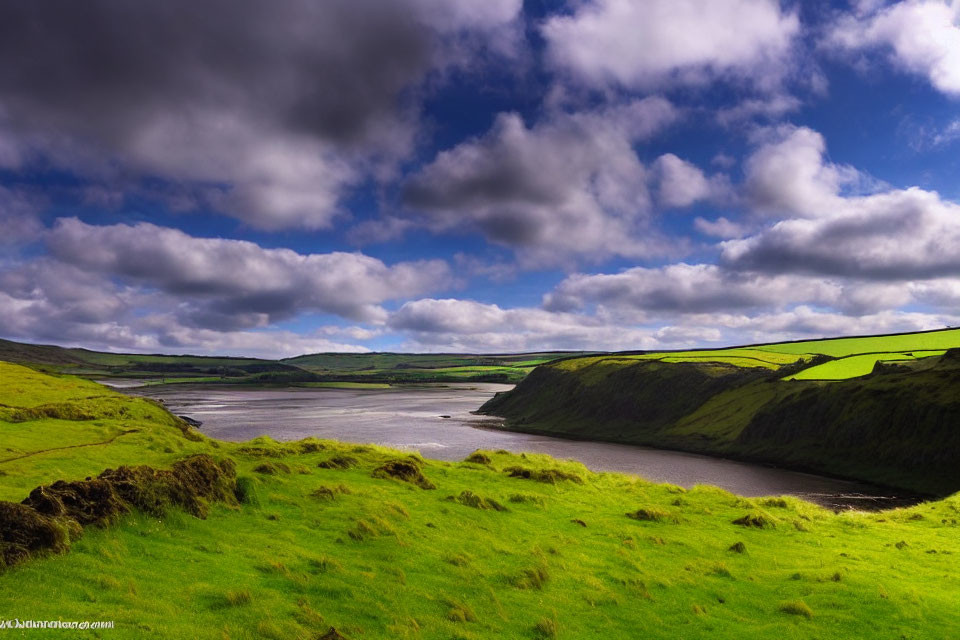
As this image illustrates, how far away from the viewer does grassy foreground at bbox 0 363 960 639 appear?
52.6ft

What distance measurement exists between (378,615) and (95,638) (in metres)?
7.90

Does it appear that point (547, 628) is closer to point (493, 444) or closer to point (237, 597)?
point (237, 597)

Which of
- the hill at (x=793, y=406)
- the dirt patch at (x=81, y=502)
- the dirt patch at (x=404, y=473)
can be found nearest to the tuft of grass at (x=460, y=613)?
the dirt patch at (x=81, y=502)

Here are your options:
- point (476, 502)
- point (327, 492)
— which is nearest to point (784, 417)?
point (476, 502)

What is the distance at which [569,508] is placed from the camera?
118ft

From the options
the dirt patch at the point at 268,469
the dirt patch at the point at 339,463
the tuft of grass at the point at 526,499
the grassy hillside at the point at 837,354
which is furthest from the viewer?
→ the grassy hillside at the point at 837,354

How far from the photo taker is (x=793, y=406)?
110m

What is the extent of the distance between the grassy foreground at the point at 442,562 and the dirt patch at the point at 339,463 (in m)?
0.16

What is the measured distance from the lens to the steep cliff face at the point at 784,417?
82.9 metres

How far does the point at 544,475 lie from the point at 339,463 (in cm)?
1662

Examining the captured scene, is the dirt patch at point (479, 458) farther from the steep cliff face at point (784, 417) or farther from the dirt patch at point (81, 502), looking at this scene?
the steep cliff face at point (784, 417)

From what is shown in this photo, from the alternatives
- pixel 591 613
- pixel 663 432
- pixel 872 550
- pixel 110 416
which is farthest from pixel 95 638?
pixel 663 432

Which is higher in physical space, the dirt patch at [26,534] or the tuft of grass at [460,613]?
the dirt patch at [26,534]

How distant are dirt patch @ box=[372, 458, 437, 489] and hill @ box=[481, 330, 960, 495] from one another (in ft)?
256
